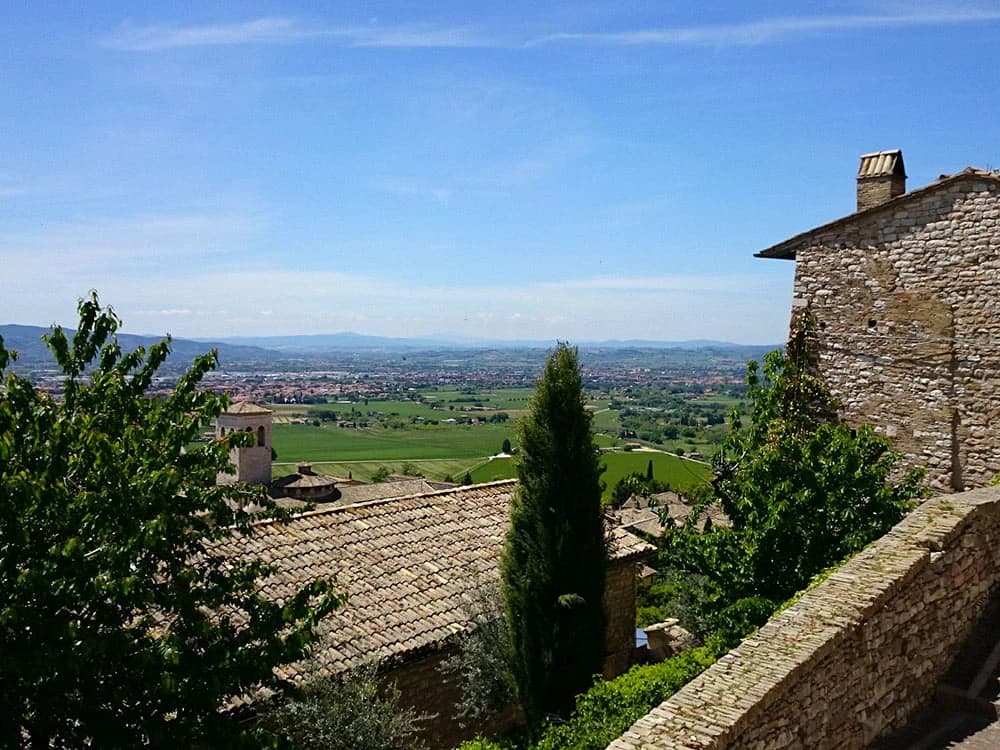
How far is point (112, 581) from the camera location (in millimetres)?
6547

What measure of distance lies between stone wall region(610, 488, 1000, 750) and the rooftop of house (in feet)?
15.6

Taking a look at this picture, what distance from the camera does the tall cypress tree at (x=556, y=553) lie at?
11.4 m

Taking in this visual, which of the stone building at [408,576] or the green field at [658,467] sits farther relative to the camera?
the green field at [658,467]

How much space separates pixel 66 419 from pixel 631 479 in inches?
338

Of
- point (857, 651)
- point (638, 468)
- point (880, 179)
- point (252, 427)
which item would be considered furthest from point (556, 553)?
point (638, 468)

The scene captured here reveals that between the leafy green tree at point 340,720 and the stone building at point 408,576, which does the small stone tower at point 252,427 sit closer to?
the stone building at point 408,576

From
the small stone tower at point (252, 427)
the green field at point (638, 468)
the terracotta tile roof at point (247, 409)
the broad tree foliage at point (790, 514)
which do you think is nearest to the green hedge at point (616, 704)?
the broad tree foliage at point (790, 514)

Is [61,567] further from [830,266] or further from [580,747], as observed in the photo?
[830,266]

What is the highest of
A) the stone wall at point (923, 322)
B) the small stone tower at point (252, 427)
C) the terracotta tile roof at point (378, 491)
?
the stone wall at point (923, 322)

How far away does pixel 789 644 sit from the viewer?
641cm

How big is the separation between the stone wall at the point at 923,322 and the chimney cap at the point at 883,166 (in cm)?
96

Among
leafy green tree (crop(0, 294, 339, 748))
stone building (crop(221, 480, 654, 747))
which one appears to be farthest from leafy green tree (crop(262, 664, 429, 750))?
leafy green tree (crop(0, 294, 339, 748))

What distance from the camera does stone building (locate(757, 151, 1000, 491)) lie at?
36.9ft

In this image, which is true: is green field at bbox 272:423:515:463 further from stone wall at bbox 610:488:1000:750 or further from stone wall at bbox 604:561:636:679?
stone wall at bbox 610:488:1000:750
